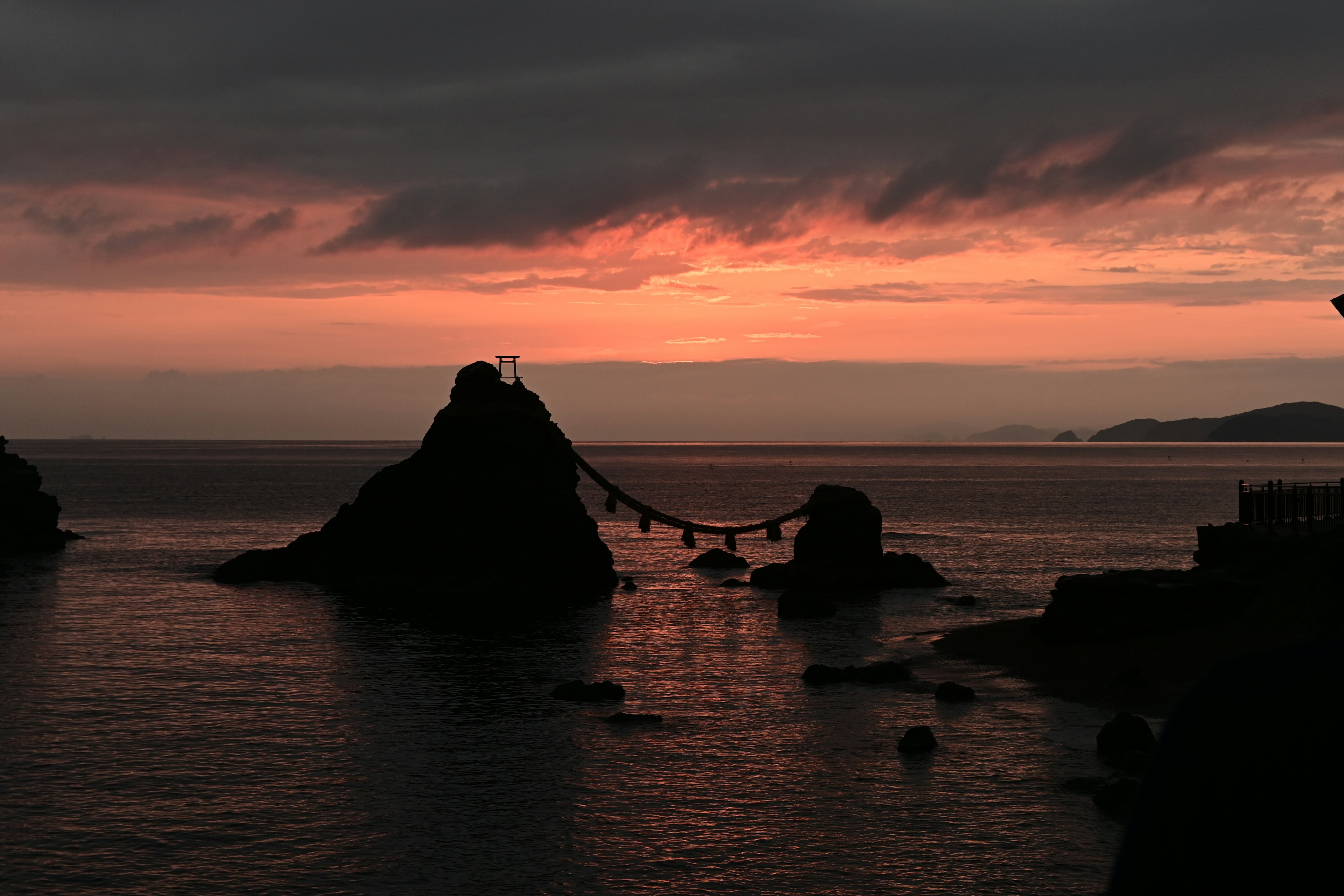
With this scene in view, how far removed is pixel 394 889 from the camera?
19406mm

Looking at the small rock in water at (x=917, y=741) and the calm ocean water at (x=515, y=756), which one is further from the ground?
the small rock in water at (x=917, y=741)

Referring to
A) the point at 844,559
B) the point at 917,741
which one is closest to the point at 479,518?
the point at 844,559

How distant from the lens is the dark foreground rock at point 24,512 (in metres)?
78.1

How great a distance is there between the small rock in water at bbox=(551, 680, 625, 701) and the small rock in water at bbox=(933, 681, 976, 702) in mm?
9590

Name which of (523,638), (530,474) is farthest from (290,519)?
(523,638)

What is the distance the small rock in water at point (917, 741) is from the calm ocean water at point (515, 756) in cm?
31

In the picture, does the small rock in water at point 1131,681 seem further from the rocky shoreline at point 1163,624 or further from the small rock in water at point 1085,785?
the small rock in water at point 1085,785

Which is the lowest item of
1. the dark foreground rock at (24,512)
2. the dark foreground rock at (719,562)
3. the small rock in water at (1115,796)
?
the small rock in water at (1115,796)

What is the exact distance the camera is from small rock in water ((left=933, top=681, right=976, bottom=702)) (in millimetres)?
32750

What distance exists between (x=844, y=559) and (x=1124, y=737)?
3578 cm

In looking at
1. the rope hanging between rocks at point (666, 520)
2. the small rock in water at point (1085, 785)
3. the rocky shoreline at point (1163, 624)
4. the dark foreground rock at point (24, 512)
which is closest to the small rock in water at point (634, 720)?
the small rock in water at point (1085, 785)

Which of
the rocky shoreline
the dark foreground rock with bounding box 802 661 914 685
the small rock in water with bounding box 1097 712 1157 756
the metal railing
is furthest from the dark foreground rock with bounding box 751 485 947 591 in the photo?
the small rock in water with bounding box 1097 712 1157 756

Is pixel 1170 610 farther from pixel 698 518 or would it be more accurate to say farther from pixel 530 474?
pixel 698 518

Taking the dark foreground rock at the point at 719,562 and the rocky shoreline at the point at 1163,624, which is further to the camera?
the dark foreground rock at the point at 719,562
